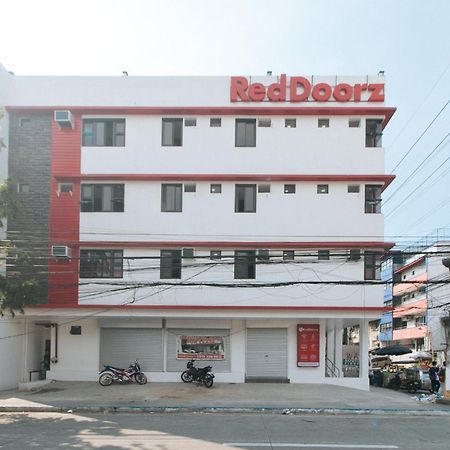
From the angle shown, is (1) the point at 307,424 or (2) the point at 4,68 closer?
(1) the point at 307,424

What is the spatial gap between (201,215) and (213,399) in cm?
790

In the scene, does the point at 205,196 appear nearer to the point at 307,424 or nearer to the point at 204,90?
the point at 204,90

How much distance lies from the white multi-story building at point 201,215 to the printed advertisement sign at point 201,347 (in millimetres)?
63

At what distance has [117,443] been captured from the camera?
10.5 m

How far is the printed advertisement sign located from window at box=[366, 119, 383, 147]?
1102cm

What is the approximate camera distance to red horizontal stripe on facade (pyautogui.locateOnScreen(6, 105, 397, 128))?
21.8m

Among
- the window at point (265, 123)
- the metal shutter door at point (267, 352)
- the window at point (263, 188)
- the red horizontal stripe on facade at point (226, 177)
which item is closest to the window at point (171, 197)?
the red horizontal stripe on facade at point (226, 177)

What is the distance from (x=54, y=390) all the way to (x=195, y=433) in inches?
411

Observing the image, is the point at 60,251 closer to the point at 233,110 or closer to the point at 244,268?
the point at 244,268

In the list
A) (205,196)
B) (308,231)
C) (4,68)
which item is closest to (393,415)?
(308,231)

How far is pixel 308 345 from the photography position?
22.5 m

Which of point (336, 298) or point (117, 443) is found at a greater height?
point (336, 298)

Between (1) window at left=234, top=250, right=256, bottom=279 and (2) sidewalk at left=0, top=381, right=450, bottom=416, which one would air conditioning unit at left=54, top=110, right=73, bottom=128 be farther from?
(2) sidewalk at left=0, top=381, right=450, bottom=416

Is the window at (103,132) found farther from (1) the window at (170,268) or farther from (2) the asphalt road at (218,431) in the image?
(2) the asphalt road at (218,431)
